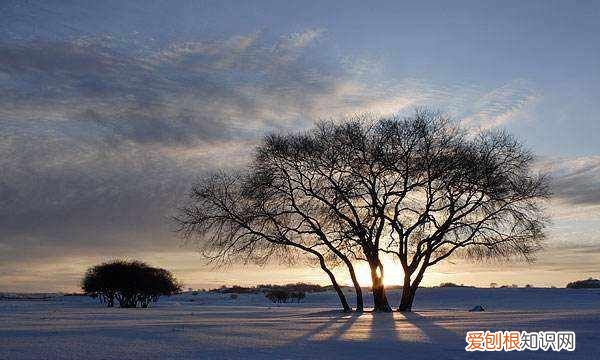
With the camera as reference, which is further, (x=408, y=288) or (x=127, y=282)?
(x=127, y=282)

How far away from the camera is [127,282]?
62781 mm

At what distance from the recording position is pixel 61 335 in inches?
675

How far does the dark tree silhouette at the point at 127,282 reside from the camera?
62844mm

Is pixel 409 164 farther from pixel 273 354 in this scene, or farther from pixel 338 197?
pixel 273 354

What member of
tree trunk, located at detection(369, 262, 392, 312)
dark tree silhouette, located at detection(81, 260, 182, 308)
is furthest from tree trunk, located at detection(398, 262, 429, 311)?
dark tree silhouette, located at detection(81, 260, 182, 308)

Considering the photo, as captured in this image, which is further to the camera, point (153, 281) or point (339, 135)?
point (153, 281)

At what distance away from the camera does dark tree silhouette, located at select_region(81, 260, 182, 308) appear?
→ 62.8 meters

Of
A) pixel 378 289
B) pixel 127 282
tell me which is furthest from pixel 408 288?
pixel 127 282

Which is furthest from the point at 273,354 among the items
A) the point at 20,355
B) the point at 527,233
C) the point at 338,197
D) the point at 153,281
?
the point at 153,281

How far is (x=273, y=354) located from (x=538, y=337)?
653cm

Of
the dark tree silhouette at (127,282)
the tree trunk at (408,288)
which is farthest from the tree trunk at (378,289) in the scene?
the dark tree silhouette at (127,282)

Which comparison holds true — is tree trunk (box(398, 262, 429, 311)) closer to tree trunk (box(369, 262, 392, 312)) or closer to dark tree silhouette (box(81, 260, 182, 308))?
tree trunk (box(369, 262, 392, 312))

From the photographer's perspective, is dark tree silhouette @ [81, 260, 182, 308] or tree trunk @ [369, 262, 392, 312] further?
dark tree silhouette @ [81, 260, 182, 308]

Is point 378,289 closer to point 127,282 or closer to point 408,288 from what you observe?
point 408,288
